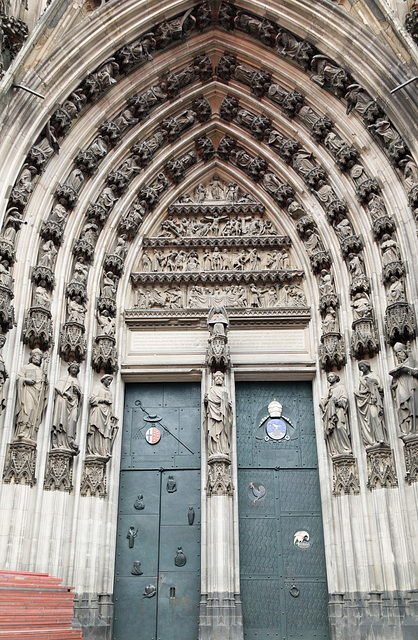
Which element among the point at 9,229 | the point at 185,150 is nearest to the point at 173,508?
the point at 9,229

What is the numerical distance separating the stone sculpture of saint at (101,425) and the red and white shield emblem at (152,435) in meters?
0.78

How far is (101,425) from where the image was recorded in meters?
9.17

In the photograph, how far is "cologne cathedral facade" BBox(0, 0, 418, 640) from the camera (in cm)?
855

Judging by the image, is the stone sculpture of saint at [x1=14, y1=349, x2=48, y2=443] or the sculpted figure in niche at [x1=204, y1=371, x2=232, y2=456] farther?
the sculpted figure in niche at [x1=204, y1=371, x2=232, y2=456]

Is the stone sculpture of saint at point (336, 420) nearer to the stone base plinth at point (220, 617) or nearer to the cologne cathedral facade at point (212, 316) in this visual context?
the cologne cathedral facade at point (212, 316)

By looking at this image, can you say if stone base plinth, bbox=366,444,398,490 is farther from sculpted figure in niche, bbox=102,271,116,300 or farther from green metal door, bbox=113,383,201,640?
sculpted figure in niche, bbox=102,271,116,300

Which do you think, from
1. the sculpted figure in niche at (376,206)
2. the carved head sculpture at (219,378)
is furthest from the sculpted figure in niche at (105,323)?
the sculpted figure in niche at (376,206)

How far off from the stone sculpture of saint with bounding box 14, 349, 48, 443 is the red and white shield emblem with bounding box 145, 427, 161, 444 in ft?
6.58

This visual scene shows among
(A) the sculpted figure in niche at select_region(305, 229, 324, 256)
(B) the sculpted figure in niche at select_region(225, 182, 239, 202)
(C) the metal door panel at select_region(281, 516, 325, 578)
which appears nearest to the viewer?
(C) the metal door panel at select_region(281, 516, 325, 578)

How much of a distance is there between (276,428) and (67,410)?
11.4ft

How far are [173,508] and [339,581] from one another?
270cm

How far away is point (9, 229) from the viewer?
9.11m

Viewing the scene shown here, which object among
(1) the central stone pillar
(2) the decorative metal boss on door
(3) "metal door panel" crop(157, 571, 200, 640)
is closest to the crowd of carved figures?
(2) the decorative metal boss on door

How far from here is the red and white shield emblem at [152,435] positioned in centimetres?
998
